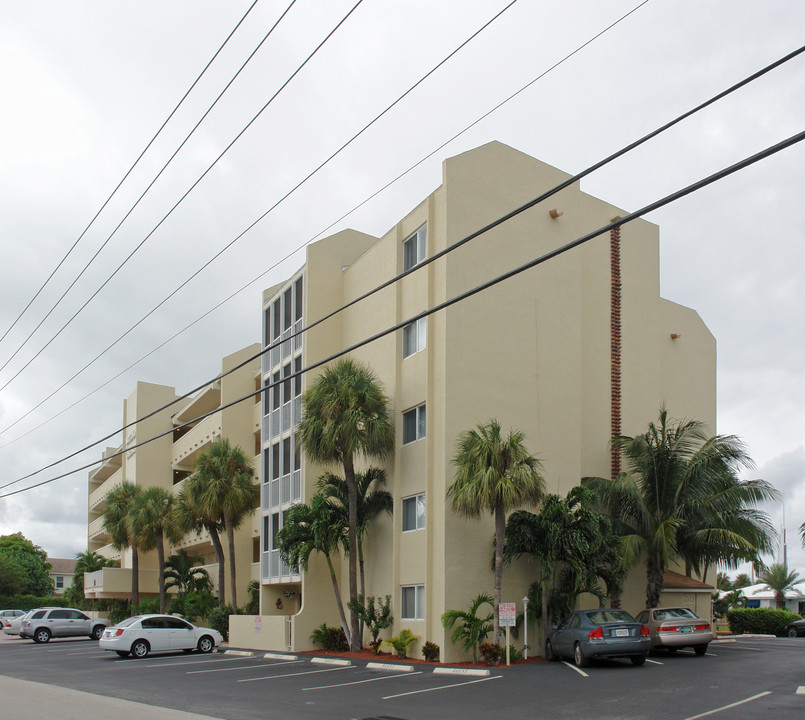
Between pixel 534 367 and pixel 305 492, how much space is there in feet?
30.8

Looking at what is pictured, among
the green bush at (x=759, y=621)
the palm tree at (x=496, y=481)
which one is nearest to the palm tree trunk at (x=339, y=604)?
the palm tree at (x=496, y=481)

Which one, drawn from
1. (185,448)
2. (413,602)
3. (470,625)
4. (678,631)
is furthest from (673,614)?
(185,448)

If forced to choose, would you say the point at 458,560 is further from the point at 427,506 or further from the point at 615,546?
the point at 615,546

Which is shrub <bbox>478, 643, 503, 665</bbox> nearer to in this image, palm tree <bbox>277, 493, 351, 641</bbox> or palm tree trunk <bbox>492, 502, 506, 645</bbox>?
palm tree trunk <bbox>492, 502, 506, 645</bbox>

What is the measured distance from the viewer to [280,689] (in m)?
19.9

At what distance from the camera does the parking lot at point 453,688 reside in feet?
50.8

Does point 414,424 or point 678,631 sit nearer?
point 678,631

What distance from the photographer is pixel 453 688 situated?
A: 19172 millimetres

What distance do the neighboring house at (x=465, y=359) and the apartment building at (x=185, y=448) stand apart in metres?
8.89

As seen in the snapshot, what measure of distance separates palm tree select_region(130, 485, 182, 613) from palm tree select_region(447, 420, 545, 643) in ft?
89.7

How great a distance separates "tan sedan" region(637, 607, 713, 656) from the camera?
2395 cm

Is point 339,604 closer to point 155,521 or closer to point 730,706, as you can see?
point 730,706

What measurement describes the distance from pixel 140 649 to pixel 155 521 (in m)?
17.1

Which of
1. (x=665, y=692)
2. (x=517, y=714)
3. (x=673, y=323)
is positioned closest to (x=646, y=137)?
(x=517, y=714)
